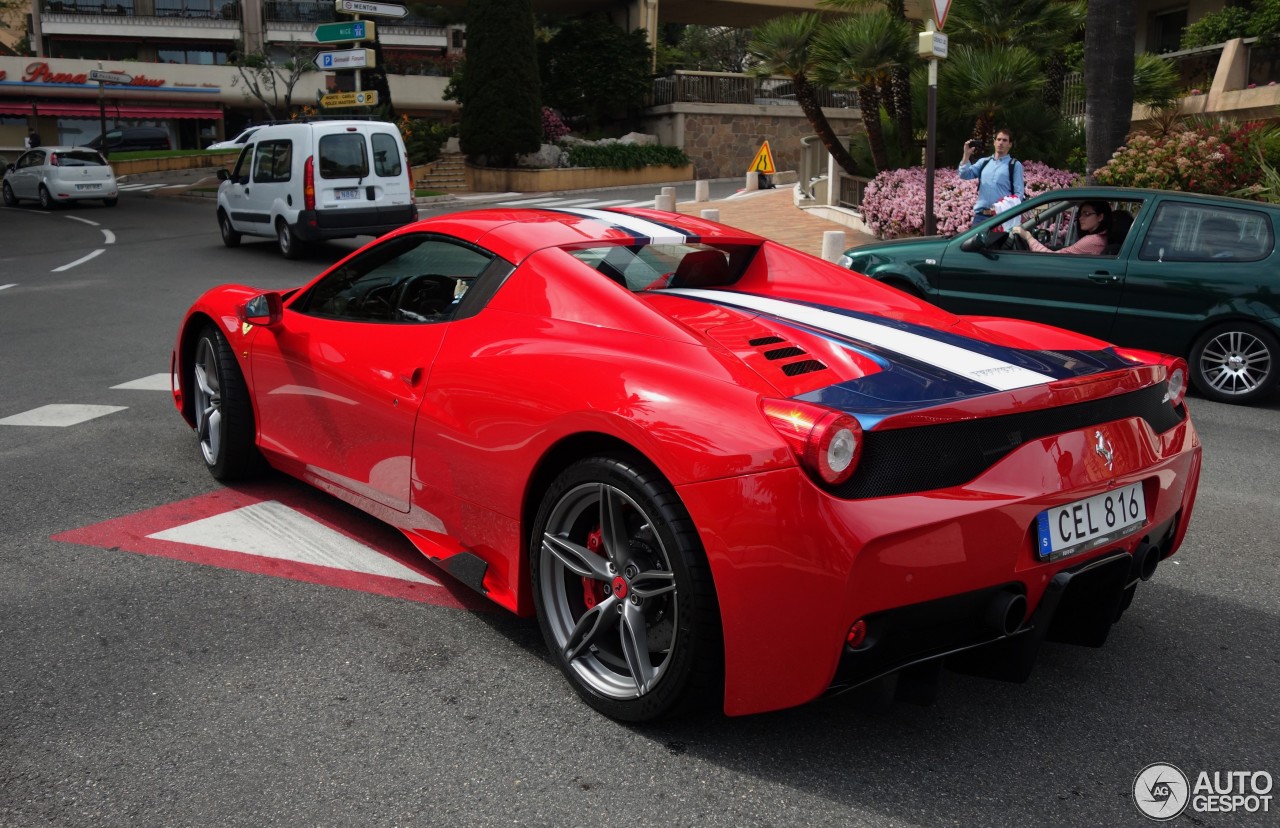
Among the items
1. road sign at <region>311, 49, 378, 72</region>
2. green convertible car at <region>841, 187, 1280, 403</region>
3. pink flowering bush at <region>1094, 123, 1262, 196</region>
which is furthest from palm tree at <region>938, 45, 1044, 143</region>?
road sign at <region>311, 49, 378, 72</region>

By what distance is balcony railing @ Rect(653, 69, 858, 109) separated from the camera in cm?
4172

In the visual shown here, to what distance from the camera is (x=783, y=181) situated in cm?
3953

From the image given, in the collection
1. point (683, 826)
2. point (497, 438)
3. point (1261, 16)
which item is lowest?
point (683, 826)

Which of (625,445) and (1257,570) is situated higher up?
(625,445)

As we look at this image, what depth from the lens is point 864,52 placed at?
56.6 ft

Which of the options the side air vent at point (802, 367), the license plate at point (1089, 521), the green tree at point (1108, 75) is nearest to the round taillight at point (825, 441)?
the side air vent at point (802, 367)

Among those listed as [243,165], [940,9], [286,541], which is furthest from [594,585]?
[243,165]

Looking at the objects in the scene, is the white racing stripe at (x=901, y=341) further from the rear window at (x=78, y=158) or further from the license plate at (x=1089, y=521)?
the rear window at (x=78, y=158)

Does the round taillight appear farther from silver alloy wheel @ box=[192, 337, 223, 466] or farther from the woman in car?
the woman in car

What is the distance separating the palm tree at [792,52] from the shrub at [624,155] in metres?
17.1

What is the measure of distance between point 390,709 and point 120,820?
0.77 meters

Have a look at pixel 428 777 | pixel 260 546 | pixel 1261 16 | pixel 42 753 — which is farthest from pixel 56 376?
pixel 1261 16

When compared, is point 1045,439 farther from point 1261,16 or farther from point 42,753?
point 1261,16

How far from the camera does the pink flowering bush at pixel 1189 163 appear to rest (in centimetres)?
1181
